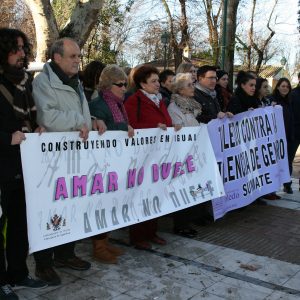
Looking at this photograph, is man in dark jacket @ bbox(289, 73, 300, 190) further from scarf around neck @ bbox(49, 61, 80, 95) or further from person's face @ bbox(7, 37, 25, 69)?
person's face @ bbox(7, 37, 25, 69)

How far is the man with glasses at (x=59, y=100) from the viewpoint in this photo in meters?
3.39

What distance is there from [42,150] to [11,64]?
2.17 feet

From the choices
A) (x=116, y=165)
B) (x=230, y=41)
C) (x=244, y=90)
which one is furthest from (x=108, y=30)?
(x=116, y=165)

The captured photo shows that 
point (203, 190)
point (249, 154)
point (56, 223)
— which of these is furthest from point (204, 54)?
point (56, 223)

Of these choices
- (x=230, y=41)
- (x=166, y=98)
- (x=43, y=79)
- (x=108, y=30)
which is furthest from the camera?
(x=108, y=30)

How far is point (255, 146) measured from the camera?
18.7ft

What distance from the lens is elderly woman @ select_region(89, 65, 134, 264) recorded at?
401cm

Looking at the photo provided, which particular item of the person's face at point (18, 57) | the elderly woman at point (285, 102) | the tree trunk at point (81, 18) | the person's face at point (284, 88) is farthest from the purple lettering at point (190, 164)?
the tree trunk at point (81, 18)

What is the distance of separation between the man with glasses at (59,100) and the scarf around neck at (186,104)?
1.34 meters

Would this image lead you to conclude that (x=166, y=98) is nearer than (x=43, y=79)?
No

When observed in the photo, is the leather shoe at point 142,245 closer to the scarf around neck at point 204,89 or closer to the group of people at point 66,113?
the group of people at point 66,113

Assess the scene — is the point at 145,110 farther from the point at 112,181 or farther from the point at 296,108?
the point at 296,108

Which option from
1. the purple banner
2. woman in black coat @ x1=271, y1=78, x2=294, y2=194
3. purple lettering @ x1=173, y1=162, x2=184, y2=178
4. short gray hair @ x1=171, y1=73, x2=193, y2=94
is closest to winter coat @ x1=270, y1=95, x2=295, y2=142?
woman in black coat @ x1=271, y1=78, x2=294, y2=194

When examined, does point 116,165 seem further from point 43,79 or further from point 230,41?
point 230,41
